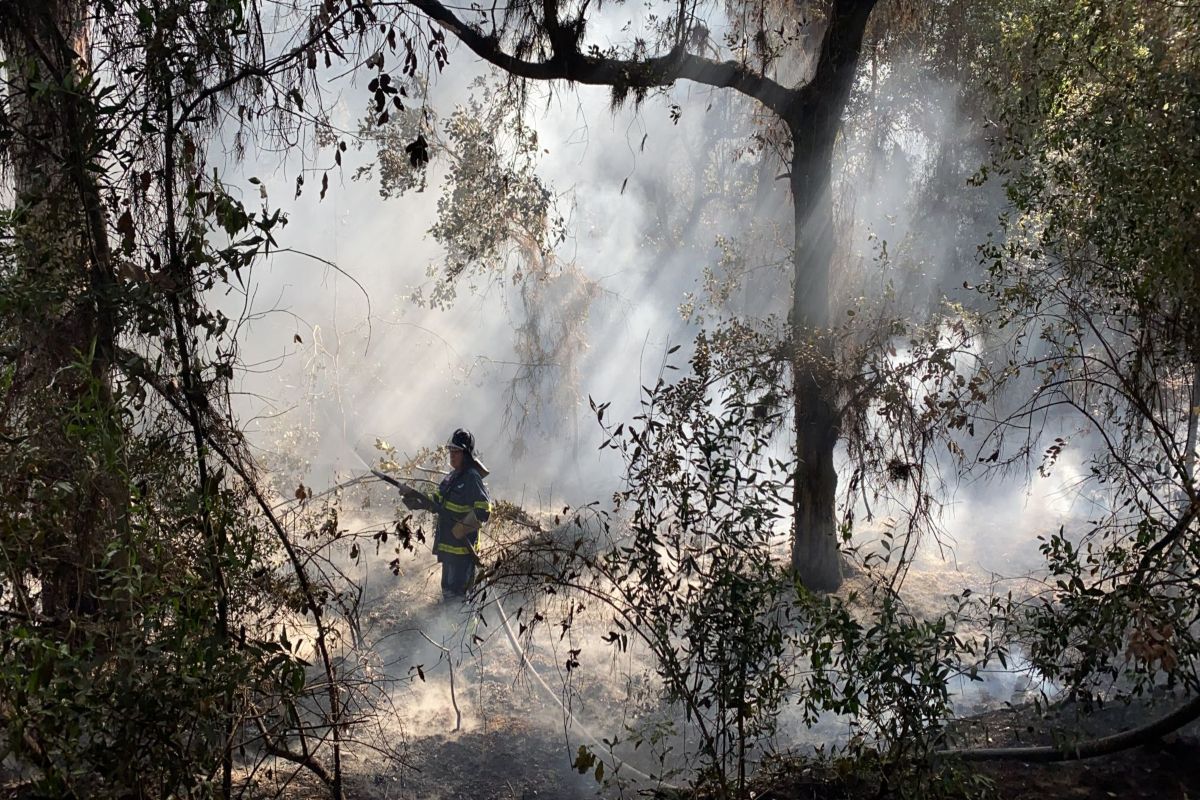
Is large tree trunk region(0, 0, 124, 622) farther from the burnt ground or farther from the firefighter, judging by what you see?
the firefighter

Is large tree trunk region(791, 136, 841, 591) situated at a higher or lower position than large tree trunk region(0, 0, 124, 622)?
higher

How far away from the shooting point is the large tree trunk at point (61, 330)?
2398 millimetres

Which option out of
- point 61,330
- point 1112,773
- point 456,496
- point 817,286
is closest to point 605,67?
point 817,286

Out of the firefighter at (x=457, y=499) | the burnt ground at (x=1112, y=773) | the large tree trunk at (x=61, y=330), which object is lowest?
the burnt ground at (x=1112, y=773)

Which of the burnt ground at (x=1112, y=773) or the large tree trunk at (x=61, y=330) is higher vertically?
the large tree trunk at (x=61, y=330)

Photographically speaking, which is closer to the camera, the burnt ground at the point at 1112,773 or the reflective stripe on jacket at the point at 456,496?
the burnt ground at the point at 1112,773

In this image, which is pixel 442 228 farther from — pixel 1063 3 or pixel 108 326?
pixel 108 326

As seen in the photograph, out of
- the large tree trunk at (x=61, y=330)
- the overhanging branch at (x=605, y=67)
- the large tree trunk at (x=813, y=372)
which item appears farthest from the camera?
the large tree trunk at (x=813, y=372)

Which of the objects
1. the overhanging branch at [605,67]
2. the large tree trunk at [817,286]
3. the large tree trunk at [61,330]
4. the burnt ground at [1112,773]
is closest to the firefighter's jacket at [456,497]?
the large tree trunk at [817,286]

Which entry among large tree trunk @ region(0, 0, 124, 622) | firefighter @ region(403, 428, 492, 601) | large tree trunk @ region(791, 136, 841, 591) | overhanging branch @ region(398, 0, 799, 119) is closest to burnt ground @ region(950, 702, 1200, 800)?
large tree trunk @ region(0, 0, 124, 622)

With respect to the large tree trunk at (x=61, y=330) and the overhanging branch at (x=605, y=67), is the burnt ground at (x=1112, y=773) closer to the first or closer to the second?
the large tree trunk at (x=61, y=330)

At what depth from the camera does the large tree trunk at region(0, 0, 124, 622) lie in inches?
94.4

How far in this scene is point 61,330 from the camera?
3.57m

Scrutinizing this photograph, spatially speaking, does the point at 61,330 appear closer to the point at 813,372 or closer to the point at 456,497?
the point at 456,497
